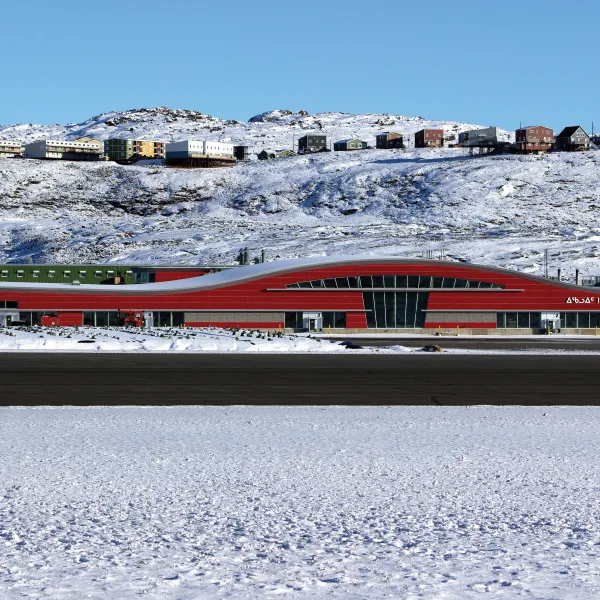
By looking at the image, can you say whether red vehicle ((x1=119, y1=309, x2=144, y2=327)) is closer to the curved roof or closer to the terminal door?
the curved roof

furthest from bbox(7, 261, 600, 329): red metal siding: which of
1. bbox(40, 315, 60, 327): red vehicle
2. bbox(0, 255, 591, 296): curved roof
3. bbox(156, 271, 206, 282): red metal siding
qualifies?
bbox(156, 271, 206, 282): red metal siding

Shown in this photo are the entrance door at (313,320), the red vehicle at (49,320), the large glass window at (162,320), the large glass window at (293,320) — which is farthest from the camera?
the entrance door at (313,320)

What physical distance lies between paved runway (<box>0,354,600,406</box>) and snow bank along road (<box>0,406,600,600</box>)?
5806 mm

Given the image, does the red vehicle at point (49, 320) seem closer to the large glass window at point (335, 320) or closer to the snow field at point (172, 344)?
the snow field at point (172, 344)

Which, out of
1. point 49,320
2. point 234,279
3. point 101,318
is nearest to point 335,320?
point 234,279

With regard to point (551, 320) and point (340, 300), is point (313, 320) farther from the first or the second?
point (551, 320)

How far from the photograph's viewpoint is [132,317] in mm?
82188

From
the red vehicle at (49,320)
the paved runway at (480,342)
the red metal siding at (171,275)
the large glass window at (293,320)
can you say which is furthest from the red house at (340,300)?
the red metal siding at (171,275)

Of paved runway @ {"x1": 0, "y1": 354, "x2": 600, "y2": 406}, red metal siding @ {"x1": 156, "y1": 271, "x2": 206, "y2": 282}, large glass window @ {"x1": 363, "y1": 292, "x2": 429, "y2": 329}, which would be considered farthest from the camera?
red metal siding @ {"x1": 156, "y1": 271, "x2": 206, "y2": 282}

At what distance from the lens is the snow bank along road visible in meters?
10.2

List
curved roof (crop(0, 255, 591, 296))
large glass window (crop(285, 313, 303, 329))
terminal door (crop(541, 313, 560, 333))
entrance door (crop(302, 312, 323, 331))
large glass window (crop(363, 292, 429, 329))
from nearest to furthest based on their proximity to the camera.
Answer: curved roof (crop(0, 255, 591, 296)) → large glass window (crop(285, 313, 303, 329)) → entrance door (crop(302, 312, 323, 331)) → large glass window (crop(363, 292, 429, 329)) → terminal door (crop(541, 313, 560, 333))

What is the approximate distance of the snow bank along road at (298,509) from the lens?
10.2m

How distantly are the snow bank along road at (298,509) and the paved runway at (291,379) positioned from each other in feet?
19.1

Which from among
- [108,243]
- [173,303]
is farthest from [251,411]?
[108,243]
